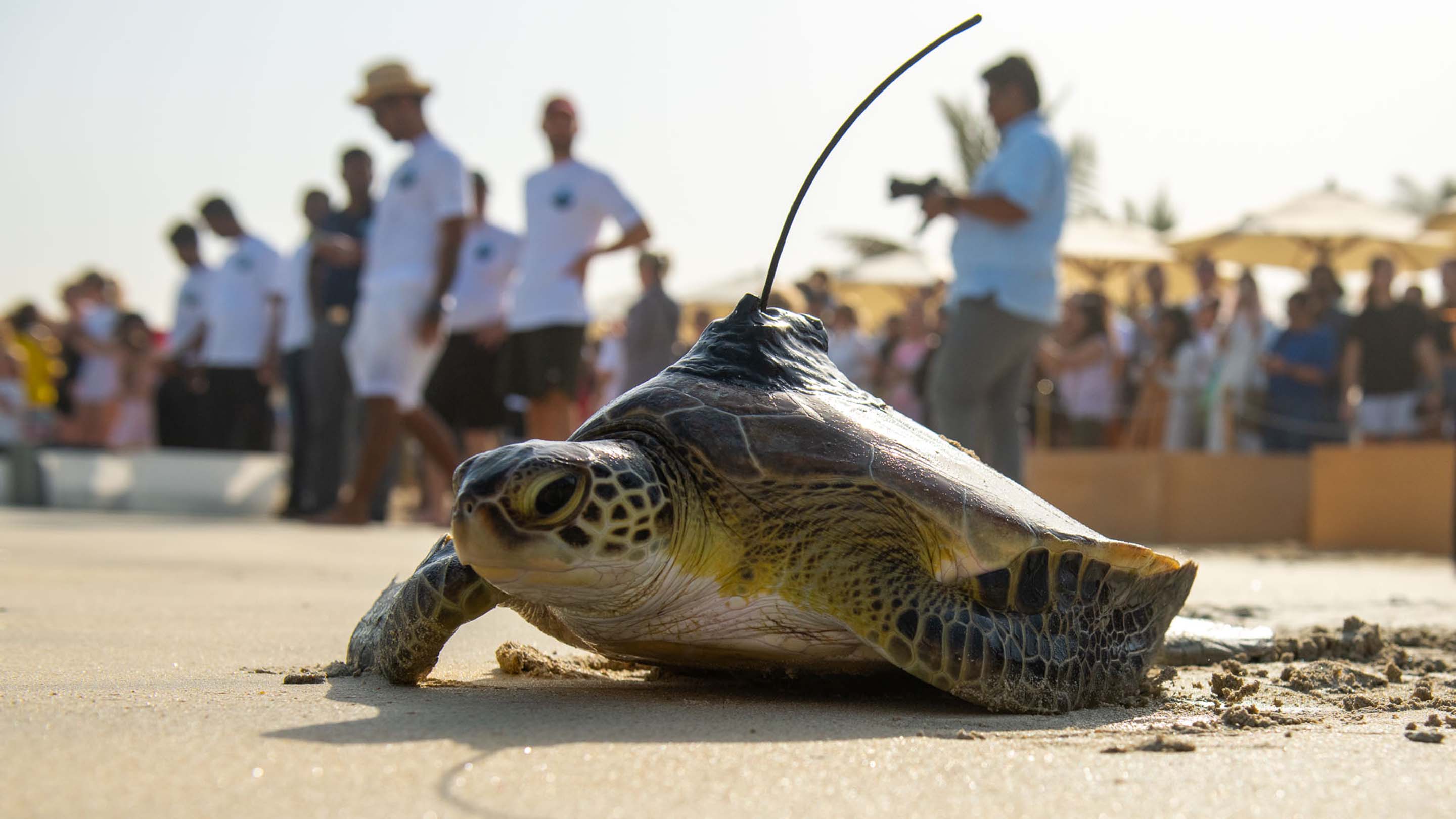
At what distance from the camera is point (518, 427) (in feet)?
26.3

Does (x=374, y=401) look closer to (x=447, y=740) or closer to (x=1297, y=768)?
(x=447, y=740)

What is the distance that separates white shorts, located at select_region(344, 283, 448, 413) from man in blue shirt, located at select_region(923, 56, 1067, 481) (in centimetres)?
297

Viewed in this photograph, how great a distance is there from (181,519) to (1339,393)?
25.2 feet

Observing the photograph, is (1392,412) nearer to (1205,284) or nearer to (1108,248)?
(1205,284)

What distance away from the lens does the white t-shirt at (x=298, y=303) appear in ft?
27.5

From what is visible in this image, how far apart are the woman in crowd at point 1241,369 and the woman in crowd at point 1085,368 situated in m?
0.75

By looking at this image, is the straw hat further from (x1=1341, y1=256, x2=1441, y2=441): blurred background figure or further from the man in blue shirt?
(x1=1341, y1=256, x2=1441, y2=441): blurred background figure

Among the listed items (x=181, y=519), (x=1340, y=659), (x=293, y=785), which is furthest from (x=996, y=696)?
(x=181, y=519)

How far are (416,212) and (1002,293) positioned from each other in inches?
133

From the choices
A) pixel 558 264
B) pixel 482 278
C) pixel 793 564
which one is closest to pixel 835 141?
pixel 793 564

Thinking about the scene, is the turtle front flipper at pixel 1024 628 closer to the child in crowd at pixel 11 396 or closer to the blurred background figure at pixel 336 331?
the blurred background figure at pixel 336 331

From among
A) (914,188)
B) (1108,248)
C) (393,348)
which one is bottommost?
(393,348)

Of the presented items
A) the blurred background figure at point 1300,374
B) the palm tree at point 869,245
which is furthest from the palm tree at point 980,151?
the blurred background figure at point 1300,374

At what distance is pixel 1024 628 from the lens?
2.23 m
